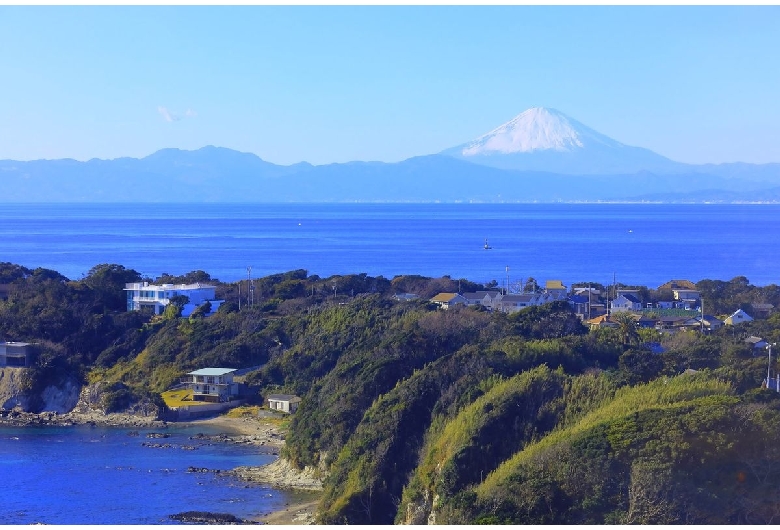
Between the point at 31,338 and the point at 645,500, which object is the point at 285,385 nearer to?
the point at 31,338

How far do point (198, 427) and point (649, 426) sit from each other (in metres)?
11.6

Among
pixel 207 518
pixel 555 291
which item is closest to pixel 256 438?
pixel 207 518

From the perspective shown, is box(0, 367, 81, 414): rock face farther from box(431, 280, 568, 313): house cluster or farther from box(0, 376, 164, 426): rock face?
box(431, 280, 568, 313): house cluster

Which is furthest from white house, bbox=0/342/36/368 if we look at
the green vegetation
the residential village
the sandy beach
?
the sandy beach

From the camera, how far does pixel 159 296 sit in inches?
1313

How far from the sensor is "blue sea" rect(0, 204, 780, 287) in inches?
2205

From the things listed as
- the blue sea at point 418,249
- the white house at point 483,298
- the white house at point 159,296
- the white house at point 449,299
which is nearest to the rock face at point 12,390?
the white house at point 159,296

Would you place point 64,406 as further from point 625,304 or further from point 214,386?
point 625,304

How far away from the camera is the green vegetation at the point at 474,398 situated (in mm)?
12609

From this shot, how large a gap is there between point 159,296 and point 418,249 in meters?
41.0

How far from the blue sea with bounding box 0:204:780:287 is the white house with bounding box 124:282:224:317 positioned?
15121 mm

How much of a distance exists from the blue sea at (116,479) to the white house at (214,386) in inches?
87.8

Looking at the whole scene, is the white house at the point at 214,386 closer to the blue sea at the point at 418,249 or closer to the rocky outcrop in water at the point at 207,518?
the rocky outcrop in water at the point at 207,518

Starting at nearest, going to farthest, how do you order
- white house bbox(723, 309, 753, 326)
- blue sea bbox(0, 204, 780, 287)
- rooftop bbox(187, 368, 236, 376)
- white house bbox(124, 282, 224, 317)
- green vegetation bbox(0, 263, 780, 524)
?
green vegetation bbox(0, 263, 780, 524)
rooftop bbox(187, 368, 236, 376)
white house bbox(723, 309, 753, 326)
white house bbox(124, 282, 224, 317)
blue sea bbox(0, 204, 780, 287)
